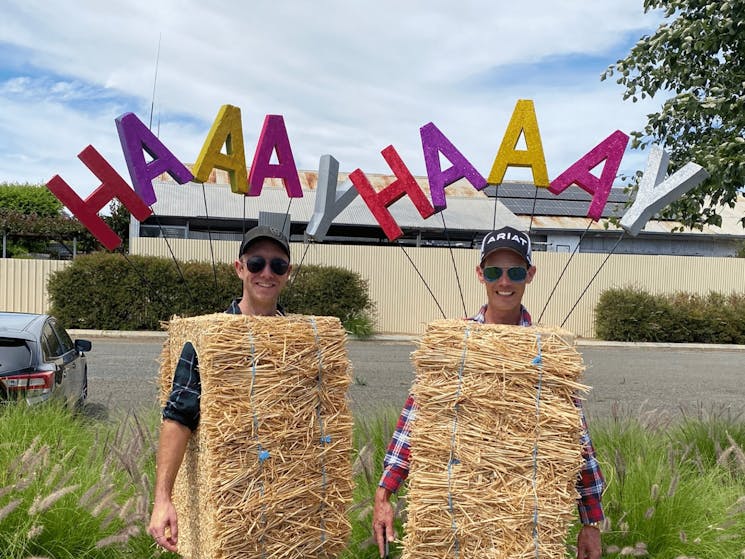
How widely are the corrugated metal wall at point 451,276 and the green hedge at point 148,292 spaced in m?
1.25

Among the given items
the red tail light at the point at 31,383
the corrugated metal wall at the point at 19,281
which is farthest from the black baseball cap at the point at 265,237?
A: the corrugated metal wall at the point at 19,281

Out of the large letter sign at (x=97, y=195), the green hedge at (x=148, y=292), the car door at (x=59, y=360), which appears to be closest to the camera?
the large letter sign at (x=97, y=195)

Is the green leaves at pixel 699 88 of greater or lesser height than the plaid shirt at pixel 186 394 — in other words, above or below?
above

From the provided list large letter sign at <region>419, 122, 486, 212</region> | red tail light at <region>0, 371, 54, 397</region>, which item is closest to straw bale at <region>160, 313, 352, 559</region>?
large letter sign at <region>419, 122, 486, 212</region>

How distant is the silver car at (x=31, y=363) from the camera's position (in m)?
5.51

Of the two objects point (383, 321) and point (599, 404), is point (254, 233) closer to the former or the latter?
point (599, 404)

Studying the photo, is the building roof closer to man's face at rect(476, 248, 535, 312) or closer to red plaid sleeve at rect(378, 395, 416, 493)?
man's face at rect(476, 248, 535, 312)

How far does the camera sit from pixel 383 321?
1950cm

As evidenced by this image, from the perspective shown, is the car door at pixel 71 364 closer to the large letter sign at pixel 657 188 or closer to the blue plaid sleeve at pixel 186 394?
the blue plaid sleeve at pixel 186 394

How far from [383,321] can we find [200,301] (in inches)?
202

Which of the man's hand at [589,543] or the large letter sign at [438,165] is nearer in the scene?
the man's hand at [589,543]

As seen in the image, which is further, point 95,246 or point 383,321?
point 95,246

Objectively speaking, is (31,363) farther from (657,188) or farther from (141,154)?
(657,188)

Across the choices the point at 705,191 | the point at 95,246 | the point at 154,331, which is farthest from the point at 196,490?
the point at 95,246
